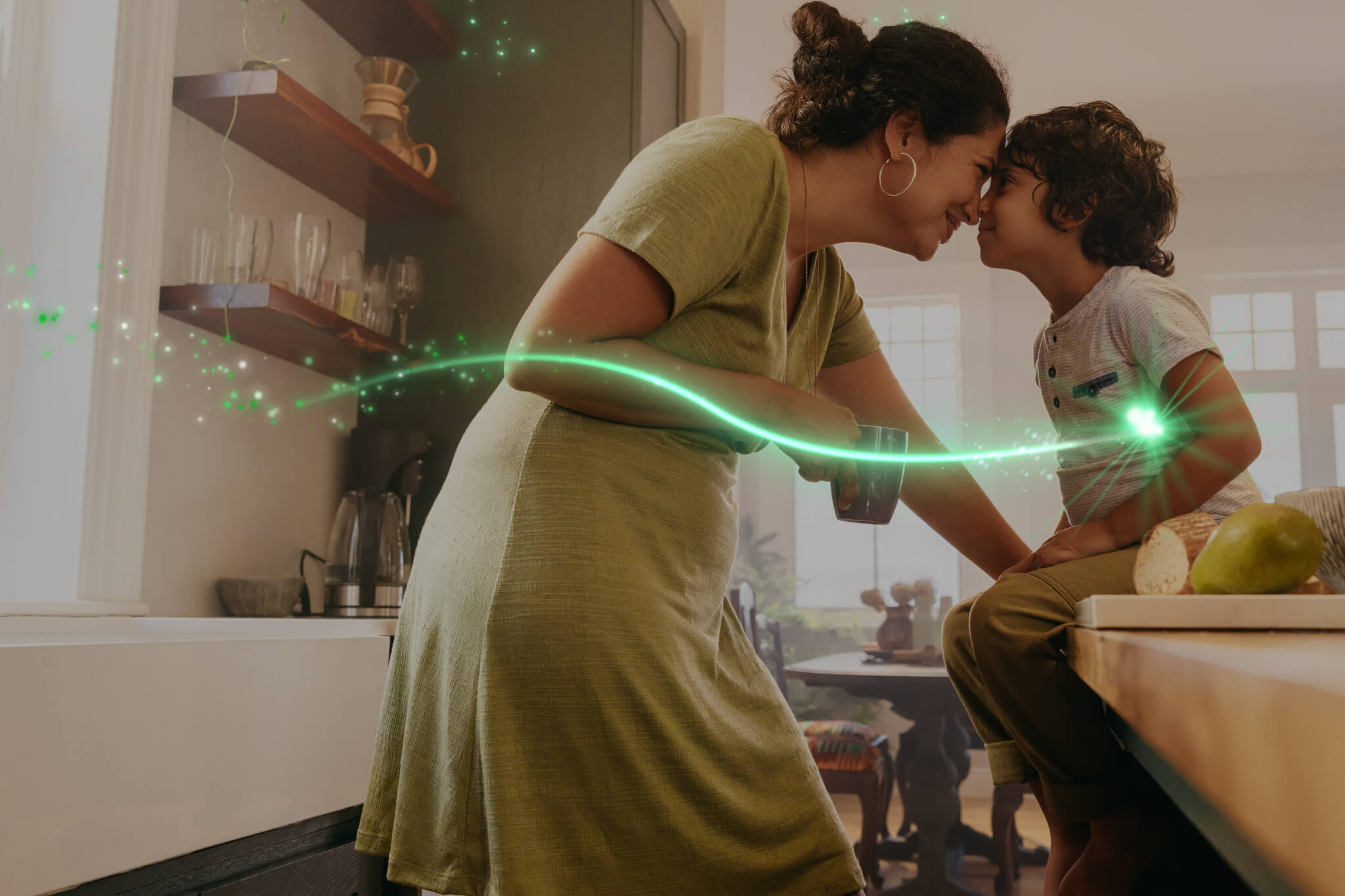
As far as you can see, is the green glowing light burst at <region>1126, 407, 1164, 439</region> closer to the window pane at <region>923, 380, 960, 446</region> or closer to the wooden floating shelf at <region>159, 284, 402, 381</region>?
the wooden floating shelf at <region>159, 284, 402, 381</region>

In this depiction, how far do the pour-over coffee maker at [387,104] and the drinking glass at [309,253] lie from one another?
31cm

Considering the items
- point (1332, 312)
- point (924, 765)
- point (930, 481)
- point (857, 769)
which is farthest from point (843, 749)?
point (1332, 312)

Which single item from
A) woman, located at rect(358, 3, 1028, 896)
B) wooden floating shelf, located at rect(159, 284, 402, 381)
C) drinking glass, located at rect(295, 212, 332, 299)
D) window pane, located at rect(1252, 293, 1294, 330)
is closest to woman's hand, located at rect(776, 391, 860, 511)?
woman, located at rect(358, 3, 1028, 896)

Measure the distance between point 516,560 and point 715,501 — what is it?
185mm

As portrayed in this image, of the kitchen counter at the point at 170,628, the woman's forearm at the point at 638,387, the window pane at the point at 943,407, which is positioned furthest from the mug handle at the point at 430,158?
the window pane at the point at 943,407

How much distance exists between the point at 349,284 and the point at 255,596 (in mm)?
611

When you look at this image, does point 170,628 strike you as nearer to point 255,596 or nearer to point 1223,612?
point 255,596

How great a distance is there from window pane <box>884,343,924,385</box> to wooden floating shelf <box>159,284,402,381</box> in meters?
3.80

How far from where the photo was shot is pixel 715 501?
2.78 feet

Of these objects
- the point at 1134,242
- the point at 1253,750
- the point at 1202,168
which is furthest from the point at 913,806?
the point at 1202,168

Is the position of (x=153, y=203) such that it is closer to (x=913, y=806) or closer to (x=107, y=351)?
(x=107, y=351)

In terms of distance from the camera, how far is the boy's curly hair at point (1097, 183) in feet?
3.78

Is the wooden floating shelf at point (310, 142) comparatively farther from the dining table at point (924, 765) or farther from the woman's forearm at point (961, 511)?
the dining table at point (924, 765)

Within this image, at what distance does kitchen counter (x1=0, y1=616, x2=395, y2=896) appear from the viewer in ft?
2.68
